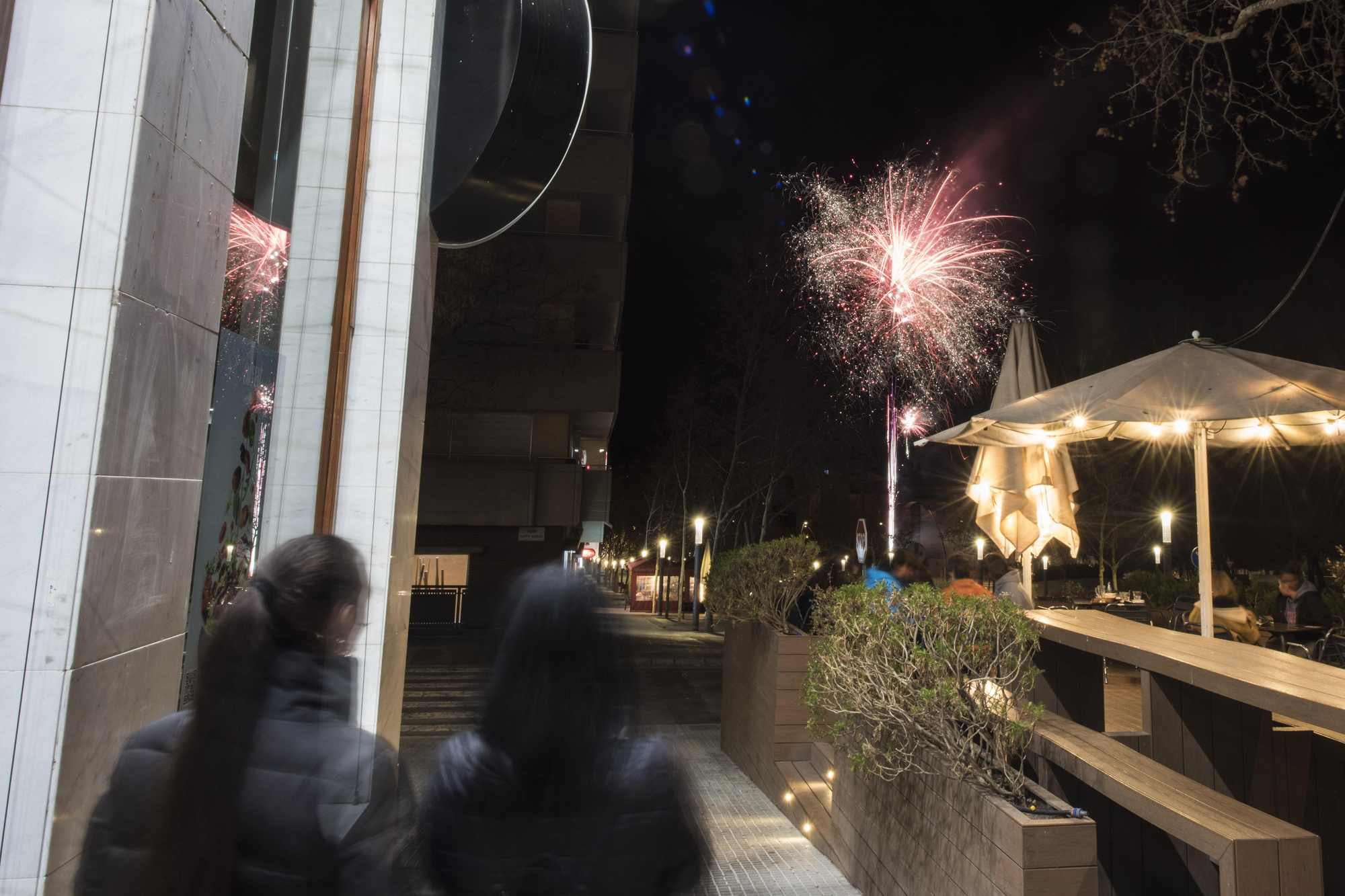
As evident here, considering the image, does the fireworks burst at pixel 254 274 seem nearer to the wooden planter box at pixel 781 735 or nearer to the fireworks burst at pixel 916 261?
the wooden planter box at pixel 781 735

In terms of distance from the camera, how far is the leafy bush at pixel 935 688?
3.43m

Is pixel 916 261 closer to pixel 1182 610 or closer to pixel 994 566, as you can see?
pixel 1182 610

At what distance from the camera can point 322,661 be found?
68.2 inches

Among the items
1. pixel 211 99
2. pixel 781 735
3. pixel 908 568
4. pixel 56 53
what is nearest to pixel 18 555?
pixel 56 53

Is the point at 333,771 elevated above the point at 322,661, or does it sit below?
below

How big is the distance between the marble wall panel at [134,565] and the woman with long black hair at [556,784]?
878mm

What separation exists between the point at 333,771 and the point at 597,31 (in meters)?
24.2

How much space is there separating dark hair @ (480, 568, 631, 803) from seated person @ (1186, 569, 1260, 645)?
777 cm

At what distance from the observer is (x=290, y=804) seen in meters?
1.58

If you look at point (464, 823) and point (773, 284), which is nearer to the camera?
point (464, 823)

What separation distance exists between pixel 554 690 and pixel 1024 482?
22.7 ft

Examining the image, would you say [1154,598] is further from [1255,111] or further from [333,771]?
[333,771]

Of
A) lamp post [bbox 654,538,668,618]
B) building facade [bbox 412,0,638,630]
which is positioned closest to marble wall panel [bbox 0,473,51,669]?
building facade [bbox 412,0,638,630]

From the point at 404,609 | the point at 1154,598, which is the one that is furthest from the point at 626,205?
the point at 404,609
